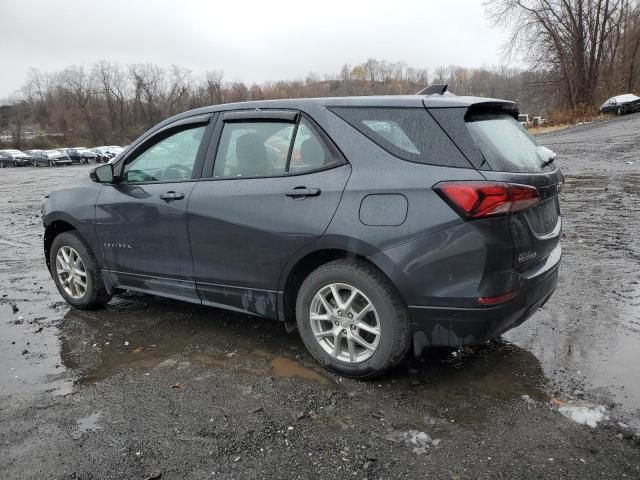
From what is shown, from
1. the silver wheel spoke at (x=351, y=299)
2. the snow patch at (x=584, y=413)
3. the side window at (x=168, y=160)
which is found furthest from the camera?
the side window at (x=168, y=160)

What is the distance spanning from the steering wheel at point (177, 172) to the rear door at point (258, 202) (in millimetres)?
216

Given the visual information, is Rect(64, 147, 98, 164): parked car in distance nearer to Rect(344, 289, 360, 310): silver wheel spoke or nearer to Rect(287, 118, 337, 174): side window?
Rect(287, 118, 337, 174): side window

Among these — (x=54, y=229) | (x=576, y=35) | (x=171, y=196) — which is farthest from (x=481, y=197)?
(x=576, y=35)

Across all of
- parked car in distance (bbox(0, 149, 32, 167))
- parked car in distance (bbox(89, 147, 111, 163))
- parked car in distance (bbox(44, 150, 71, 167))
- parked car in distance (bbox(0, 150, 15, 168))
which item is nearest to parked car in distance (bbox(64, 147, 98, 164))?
parked car in distance (bbox(89, 147, 111, 163))

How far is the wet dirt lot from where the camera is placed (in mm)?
2541

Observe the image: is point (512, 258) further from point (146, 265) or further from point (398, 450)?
point (146, 265)

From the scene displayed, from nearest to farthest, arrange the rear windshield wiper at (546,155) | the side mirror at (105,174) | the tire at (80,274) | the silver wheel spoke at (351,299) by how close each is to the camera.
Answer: the silver wheel spoke at (351,299) < the rear windshield wiper at (546,155) < the side mirror at (105,174) < the tire at (80,274)

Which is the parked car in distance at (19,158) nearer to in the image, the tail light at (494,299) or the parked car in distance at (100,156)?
the parked car in distance at (100,156)

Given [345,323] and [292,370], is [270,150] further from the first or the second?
[292,370]

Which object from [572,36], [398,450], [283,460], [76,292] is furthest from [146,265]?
[572,36]

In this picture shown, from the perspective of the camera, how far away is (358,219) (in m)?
3.08

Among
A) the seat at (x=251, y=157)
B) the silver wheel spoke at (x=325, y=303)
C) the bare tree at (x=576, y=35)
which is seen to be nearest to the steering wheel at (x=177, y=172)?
the seat at (x=251, y=157)

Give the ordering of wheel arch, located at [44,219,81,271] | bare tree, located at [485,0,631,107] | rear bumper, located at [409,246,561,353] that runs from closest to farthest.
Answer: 1. rear bumper, located at [409,246,561,353]
2. wheel arch, located at [44,219,81,271]
3. bare tree, located at [485,0,631,107]

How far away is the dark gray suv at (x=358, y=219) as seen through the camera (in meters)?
2.89
